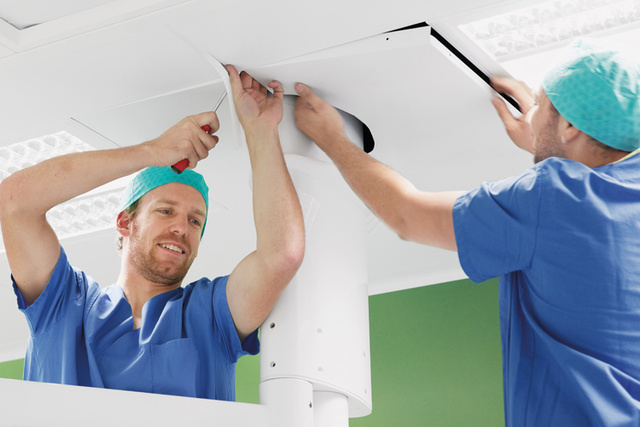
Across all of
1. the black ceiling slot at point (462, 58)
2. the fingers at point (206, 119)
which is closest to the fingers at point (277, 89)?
the fingers at point (206, 119)

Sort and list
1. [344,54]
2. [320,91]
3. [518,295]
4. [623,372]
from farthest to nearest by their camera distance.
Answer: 1. [320,91]
2. [344,54]
3. [518,295]
4. [623,372]

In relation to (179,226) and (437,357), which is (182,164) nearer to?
(179,226)

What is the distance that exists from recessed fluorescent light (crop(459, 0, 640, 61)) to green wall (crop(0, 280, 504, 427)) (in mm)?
1174

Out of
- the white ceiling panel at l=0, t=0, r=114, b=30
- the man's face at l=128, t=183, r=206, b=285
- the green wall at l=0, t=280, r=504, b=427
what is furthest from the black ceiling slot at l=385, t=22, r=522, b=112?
the green wall at l=0, t=280, r=504, b=427

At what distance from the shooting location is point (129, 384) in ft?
4.95

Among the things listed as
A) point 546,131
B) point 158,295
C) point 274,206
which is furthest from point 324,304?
point 546,131

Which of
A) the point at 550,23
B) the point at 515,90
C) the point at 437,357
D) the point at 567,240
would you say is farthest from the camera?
the point at 437,357

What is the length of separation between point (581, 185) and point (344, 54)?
47 cm

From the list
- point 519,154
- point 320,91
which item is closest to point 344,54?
point 320,91

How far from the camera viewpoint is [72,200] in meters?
2.04

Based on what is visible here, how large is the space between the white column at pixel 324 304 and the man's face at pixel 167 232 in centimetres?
30

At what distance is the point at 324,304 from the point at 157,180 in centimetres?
52

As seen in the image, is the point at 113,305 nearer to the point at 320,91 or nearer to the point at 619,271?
the point at 320,91

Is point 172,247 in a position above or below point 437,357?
above
